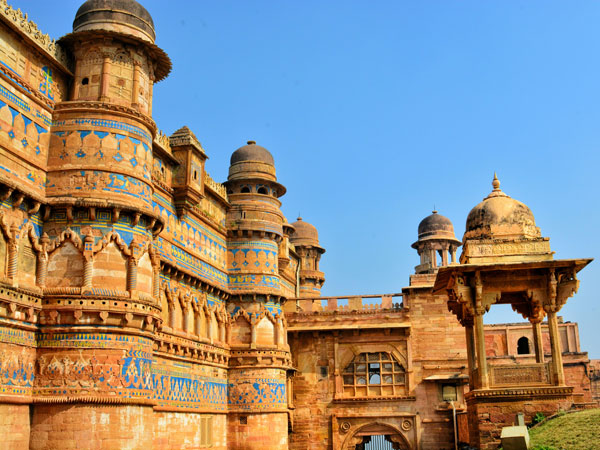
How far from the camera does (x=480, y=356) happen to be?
16938mm

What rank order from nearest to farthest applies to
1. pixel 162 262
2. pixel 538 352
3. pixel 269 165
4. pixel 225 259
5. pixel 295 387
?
1. pixel 538 352
2. pixel 162 262
3. pixel 225 259
4. pixel 269 165
5. pixel 295 387

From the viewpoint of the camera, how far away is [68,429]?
45.5 ft

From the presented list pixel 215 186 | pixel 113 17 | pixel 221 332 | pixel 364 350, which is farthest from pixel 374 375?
pixel 113 17

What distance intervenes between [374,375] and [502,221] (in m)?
13.8

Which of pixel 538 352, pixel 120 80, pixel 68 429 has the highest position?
pixel 120 80

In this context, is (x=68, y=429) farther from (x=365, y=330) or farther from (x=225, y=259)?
(x=365, y=330)

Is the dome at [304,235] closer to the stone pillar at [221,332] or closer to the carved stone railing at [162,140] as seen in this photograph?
the stone pillar at [221,332]

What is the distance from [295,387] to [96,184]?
16901mm

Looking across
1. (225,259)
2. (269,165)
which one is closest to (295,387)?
(225,259)

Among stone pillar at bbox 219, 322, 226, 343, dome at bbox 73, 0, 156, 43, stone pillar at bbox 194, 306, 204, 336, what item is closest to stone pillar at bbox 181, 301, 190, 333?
stone pillar at bbox 194, 306, 204, 336

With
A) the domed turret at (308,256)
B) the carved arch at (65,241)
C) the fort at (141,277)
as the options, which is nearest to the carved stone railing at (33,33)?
the fort at (141,277)

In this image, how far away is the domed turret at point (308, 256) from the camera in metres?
39.3

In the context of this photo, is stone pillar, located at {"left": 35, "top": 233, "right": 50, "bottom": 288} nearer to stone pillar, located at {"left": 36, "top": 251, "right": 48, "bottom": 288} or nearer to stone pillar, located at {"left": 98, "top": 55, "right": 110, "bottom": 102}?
stone pillar, located at {"left": 36, "top": 251, "right": 48, "bottom": 288}

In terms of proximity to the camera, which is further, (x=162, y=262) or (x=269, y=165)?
(x=269, y=165)
